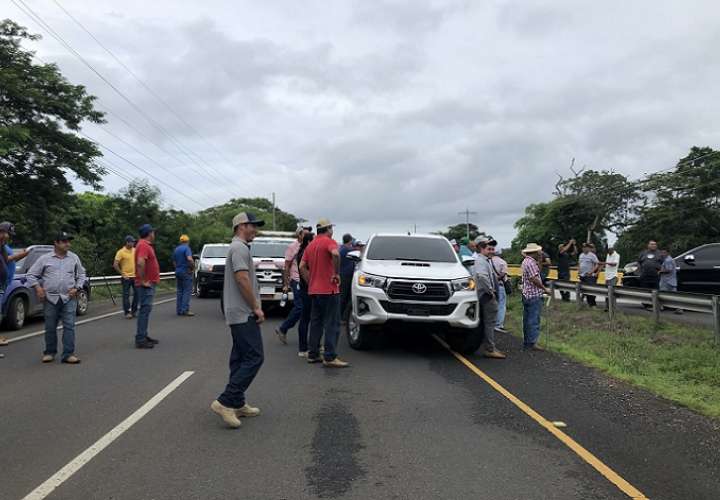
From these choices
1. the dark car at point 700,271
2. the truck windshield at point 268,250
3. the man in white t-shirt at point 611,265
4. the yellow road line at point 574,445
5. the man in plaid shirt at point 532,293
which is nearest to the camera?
the yellow road line at point 574,445

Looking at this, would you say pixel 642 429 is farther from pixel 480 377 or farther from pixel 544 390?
pixel 480 377

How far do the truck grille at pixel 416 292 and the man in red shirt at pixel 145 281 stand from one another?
12.9ft

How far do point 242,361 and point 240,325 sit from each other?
0.34 meters

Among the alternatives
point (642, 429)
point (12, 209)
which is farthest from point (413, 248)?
point (12, 209)

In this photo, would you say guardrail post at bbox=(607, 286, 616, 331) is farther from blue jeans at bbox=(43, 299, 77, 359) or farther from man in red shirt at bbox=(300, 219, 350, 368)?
blue jeans at bbox=(43, 299, 77, 359)

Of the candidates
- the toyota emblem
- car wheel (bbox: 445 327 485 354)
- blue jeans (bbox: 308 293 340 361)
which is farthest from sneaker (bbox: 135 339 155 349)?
car wheel (bbox: 445 327 485 354)

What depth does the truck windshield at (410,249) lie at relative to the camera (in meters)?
10.1

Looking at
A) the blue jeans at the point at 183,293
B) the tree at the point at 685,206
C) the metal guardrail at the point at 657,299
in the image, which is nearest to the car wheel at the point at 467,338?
the metal guardrail at the point at 657,299

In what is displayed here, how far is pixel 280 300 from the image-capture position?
13.8 m

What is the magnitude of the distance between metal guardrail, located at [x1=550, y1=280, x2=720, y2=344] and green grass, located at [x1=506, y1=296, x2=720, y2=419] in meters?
0.29

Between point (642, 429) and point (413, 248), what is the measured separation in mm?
5398

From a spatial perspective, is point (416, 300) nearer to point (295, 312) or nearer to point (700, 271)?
point (295, 312)

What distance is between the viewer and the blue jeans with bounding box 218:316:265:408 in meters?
5.43

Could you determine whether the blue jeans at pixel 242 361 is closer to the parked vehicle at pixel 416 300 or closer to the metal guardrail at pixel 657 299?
the parked vehicle at pixel 416 300
